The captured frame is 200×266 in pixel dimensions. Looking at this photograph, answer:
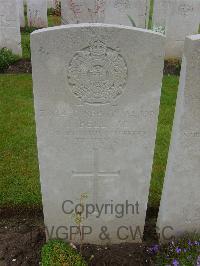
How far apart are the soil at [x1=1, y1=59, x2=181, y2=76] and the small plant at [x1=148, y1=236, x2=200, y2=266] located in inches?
199

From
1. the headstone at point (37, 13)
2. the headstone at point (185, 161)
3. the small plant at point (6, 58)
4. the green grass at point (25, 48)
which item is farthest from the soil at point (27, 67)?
the headstone at point (185, 161)

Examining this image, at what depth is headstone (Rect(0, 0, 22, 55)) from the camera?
7836mm

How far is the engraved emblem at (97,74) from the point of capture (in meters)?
2.73

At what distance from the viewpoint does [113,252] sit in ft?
Result: 11.4

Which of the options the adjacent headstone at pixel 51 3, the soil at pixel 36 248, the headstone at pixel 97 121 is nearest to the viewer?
the headstone at pixel 97 121

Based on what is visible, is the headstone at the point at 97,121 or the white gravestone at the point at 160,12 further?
the white gravestone at the point at 160,12

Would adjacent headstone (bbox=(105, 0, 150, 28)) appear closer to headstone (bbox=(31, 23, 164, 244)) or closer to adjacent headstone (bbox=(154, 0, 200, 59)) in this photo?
adjacent headstone (bbox=(154, 0, 200, 59))

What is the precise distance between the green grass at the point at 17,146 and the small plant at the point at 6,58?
68 cm

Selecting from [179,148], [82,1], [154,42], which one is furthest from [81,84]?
[82,1]

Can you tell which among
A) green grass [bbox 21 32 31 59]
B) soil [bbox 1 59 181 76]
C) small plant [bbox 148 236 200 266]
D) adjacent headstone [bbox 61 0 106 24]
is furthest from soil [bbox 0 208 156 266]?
adjacent headstone [bbox 61 0 106 24]

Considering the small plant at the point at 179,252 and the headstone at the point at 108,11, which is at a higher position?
the headstone at the point at 108,11

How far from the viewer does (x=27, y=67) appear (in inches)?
319

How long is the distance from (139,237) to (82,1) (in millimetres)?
7391

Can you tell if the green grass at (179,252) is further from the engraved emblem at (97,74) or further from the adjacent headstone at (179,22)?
the adjacent headstone at (179,22)
